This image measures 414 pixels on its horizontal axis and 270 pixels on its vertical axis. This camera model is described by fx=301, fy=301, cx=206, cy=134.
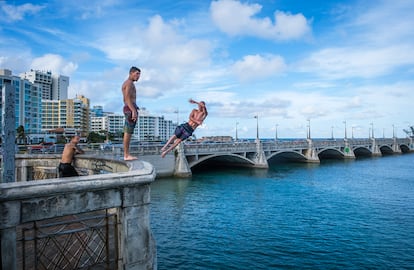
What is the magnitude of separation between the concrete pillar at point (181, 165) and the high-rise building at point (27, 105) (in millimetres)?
75782

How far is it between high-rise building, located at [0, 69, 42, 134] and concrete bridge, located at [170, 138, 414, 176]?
7500 centimetres

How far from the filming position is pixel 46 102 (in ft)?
469

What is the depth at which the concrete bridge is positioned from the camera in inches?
1818

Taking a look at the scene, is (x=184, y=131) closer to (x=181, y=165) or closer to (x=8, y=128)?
(x=8, y=128)

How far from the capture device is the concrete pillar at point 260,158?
57719 millimetres

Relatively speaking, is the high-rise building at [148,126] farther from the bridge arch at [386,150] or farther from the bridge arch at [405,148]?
the bridge arch at [405,148]

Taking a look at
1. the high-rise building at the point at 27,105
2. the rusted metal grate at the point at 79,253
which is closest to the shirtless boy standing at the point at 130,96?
the rusted metal grate at the point at 79,253

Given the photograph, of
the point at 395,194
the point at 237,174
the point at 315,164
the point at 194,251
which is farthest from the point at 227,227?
the point at 315,164

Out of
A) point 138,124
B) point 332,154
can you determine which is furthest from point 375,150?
point 138,124

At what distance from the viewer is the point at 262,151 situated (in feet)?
193

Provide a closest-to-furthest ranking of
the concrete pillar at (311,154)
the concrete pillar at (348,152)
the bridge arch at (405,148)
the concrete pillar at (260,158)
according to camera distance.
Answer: the concrete pillar at (260,158)
the concrete pillar at (311,154)
the concrete pillar at (348,152)
the bridge arch at (405,148)

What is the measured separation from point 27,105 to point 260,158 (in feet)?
289

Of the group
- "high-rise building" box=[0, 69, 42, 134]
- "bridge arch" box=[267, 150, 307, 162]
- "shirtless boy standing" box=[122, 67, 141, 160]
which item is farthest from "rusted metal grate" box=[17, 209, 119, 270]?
"high-rise building" box=[0, 69, 42, 134]

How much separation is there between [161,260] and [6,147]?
11.3m
